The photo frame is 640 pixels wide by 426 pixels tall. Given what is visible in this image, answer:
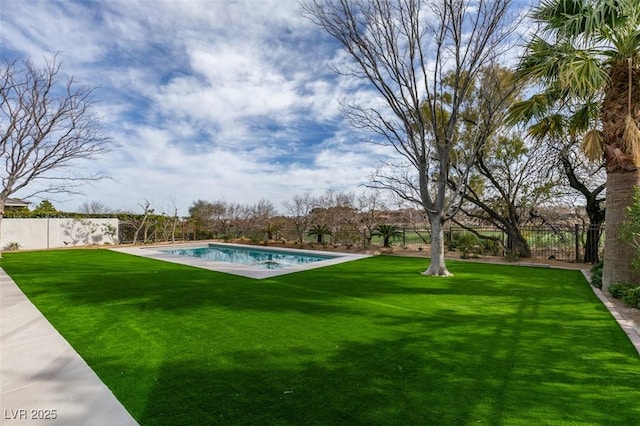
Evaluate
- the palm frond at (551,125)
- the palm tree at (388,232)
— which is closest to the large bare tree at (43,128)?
the palm tree at (388,232)

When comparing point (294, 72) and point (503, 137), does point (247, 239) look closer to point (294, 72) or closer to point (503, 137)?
point (294, 72)

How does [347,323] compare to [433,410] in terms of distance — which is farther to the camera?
[347,323]

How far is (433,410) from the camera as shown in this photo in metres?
2.41

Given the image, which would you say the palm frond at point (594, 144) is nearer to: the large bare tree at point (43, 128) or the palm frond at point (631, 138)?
the palm frond at point (631, 138)

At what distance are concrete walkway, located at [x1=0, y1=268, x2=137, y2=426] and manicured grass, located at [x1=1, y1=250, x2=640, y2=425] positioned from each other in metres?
0.14

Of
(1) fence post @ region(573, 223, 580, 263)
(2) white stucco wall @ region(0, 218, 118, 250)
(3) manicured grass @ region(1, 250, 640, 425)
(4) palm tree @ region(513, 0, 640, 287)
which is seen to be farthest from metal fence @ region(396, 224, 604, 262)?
(2) white stucco wall @ region(0, 218, 118, 250)

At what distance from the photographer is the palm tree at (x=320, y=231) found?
1711 centimetres

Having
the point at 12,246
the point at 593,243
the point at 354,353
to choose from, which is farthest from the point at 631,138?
the point at 12,246

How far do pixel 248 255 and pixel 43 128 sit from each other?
9.45 metres

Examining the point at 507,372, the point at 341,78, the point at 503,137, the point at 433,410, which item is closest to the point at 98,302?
the point at 433,410

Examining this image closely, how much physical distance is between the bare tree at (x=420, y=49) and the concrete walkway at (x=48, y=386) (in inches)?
308

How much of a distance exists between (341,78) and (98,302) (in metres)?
9.59

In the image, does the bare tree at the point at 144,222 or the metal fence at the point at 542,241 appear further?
the bare tree at the point at 144,222


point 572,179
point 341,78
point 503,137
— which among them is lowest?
point 572,179
